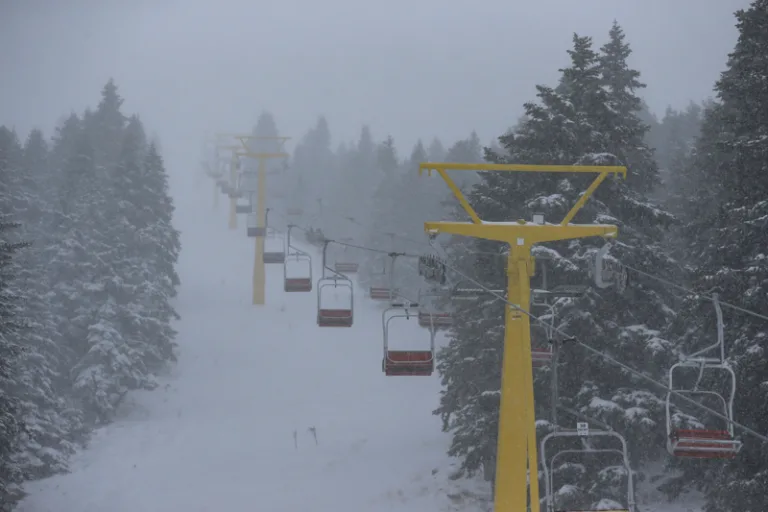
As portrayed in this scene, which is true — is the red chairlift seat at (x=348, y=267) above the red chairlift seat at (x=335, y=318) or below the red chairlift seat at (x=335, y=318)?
above

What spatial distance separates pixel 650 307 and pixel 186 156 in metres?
151

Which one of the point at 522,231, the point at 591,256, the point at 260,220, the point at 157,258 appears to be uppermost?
the point at 260,220

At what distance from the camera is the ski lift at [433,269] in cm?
1158

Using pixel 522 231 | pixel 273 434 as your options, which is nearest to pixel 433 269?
pixel 522 231

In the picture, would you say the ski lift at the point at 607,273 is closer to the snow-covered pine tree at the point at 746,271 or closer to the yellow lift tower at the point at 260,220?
the snow-covered pine tree at the point at 746,271

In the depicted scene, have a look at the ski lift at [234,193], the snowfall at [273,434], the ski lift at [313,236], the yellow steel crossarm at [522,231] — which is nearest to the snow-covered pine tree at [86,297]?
the snowfall at [273,434]

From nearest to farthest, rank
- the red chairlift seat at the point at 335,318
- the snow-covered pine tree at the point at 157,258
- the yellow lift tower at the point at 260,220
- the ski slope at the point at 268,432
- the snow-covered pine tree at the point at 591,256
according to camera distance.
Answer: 1. the snow-covered pine tree at the point at 591,256
2. the red chairlift seat at the point at 335,318
3. the ski slope at the point at 268,432
4. the snow-covered pine tree at the point at 157,258
5. the yellow lift tower at the point at 260,220

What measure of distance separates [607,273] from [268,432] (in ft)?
67.4

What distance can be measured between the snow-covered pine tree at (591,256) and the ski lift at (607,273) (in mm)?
4687

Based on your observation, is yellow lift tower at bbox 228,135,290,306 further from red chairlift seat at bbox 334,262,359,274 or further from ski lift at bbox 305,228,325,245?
ski lift at bbox 305,228,325,245

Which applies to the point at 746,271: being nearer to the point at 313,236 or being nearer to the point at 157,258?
the point at 313,236

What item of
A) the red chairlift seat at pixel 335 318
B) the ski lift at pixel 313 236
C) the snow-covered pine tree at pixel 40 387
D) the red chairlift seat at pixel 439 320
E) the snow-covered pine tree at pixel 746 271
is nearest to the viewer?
the snow-covered pine tree at pixel 746 271

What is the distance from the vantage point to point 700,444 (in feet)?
30.6

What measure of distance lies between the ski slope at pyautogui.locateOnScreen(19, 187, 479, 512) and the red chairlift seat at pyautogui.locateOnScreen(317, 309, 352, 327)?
6647mm
